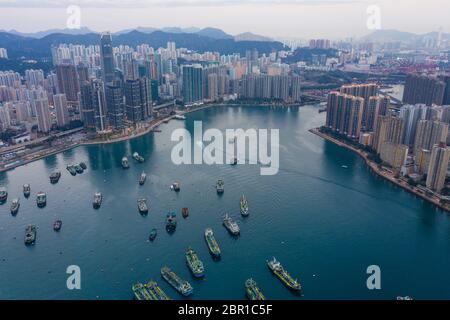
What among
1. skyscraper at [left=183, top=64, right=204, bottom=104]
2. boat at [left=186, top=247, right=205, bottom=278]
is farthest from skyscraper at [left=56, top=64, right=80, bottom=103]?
boat at [left=186, top=247, right=205, bottom=278]

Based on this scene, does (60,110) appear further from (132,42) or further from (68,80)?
(132,42)

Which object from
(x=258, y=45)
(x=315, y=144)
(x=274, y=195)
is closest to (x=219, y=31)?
(x=258, y=45)

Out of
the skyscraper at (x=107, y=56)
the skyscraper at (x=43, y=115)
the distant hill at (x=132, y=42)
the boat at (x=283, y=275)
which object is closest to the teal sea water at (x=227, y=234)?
the boat at (x=283, y=275)

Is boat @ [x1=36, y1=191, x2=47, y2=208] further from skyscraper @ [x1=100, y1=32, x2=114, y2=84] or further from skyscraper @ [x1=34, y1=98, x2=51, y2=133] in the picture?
skyscraper @ [x1=100, y1=32, x2=114, y2=84]

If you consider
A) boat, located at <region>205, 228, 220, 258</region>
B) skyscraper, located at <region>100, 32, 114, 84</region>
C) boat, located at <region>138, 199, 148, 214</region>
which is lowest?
boat, located at <region>205, 228, 220, 258</region>

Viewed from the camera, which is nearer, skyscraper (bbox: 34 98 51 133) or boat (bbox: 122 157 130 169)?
boat (bbox: 122 157 130 169)

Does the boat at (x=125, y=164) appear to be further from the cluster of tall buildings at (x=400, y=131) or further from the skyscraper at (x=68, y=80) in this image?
the skyscraper at (x=68, y=80)

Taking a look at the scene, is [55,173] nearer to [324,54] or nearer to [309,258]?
[309,258]
